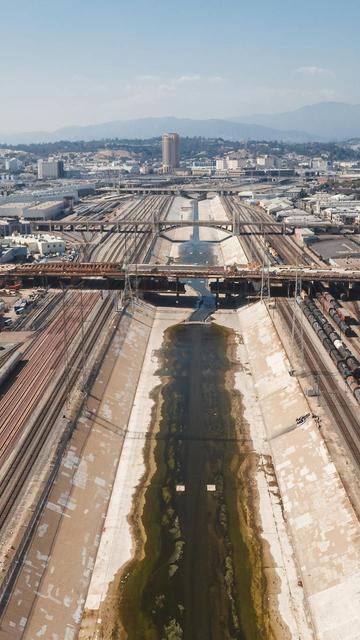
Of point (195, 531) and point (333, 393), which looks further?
point (333, 393)

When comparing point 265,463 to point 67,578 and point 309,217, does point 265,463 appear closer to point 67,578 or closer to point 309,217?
point 67,578

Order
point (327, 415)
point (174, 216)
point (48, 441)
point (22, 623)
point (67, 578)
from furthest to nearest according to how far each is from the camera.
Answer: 1. point (174, 216)
2. point (327, 415)
3. point (48, 441)
4. point (67, 578)
5. point (22, 623)

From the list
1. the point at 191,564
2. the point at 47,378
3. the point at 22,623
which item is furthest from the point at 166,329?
the point at 22,623

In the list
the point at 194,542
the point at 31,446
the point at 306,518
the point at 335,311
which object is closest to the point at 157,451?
the point at 31,446

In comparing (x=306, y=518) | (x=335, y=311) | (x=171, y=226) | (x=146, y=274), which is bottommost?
(x=306, y=518)

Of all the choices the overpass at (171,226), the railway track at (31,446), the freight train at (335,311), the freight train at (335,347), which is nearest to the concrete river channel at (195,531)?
the railway track at (31,446)

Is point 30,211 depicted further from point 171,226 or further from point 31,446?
point 31,446
